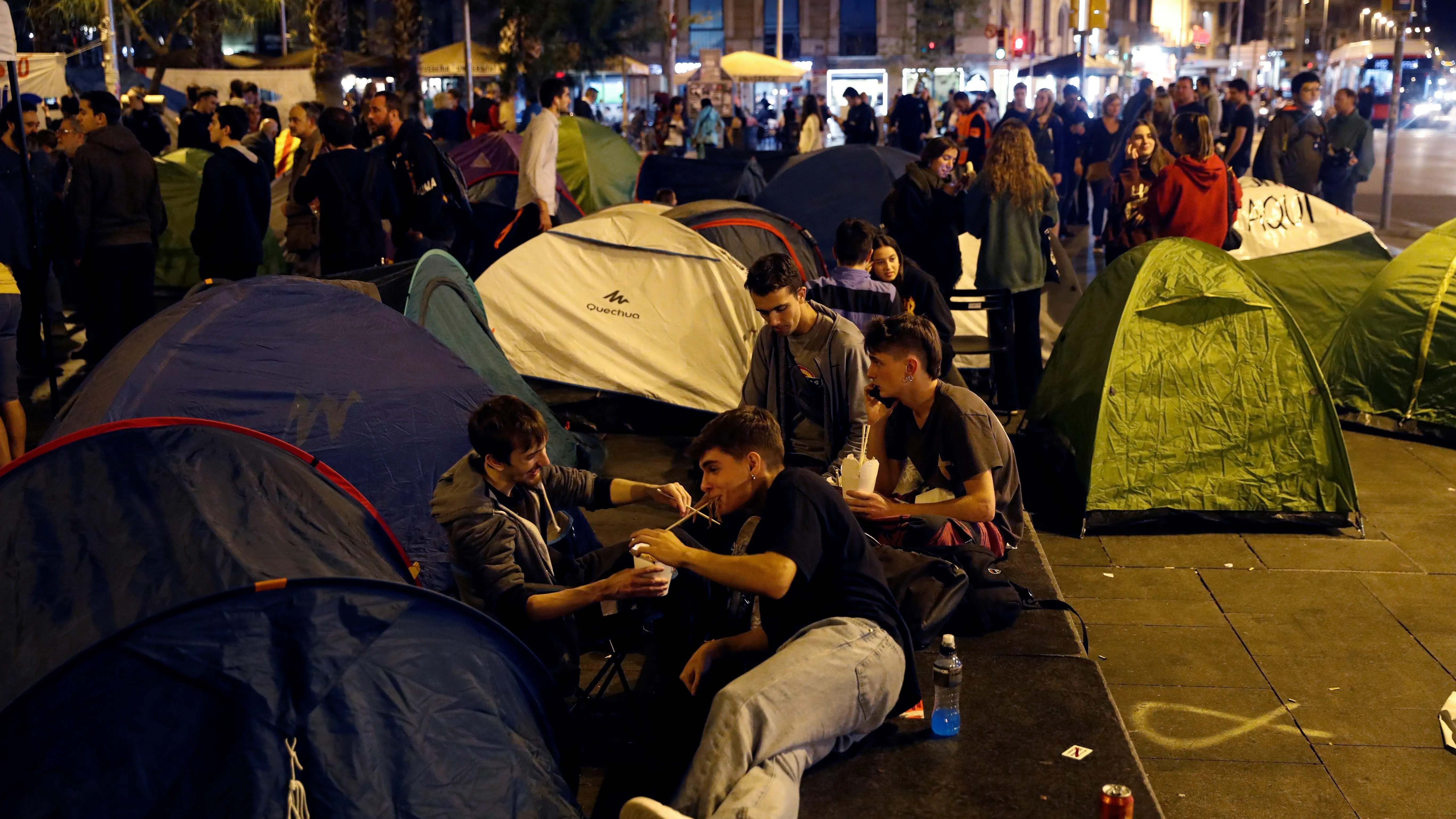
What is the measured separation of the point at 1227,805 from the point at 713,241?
537 centimetres

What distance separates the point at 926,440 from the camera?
16.2 feet

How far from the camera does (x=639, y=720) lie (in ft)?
14.4

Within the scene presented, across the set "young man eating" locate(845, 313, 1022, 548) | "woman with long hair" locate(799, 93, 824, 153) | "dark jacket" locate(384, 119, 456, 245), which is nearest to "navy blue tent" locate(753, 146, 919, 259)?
"dark jacket" locate(384, 119, 456, 245)

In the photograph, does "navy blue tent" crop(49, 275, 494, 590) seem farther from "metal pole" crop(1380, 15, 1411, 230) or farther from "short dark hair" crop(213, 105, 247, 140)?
"metal pole" crop(1380, 15, 1411, 230)

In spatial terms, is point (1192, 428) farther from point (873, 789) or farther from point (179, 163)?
point (179, 163)

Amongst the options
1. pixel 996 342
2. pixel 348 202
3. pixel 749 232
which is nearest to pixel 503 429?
pixel 348 202

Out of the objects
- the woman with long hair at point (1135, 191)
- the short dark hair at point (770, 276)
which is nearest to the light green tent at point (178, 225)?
the woman with long hair at point (1135, 191)

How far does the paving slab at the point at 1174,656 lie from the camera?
5.12m

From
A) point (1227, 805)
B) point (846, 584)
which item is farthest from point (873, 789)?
point (1227, 805)

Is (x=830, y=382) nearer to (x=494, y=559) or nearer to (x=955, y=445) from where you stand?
(x=955, y=445)

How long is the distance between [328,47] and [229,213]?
16.5 meters

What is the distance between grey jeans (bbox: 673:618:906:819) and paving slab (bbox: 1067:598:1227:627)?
2.02 m

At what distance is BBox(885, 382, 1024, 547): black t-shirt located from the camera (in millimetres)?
4812

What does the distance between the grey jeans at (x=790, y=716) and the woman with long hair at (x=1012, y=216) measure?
14.8 ft
